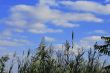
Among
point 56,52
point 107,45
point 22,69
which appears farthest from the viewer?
point 107,45

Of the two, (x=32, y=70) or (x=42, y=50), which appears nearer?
(x=32, y=70)

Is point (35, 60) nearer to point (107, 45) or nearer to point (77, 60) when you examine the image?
A: point (77, 60)

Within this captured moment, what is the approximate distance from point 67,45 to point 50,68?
1154 millimetres

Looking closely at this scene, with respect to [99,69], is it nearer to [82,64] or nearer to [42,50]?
[82,64]

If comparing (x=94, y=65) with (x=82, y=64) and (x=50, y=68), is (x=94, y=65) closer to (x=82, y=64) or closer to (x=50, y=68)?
(x=82, y=64)

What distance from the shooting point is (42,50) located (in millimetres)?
15797

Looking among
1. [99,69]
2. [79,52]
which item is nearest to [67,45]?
[79,52]

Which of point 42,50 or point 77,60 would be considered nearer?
point 77,60

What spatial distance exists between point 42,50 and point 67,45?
1.25 m

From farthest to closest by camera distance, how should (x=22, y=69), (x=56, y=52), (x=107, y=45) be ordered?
(x=107, y=45), (x=56, y=52), (x=22, y=69)

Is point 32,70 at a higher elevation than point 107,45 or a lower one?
lower

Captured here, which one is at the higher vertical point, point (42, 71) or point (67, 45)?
point (67, 45)

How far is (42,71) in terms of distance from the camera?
14.6 m

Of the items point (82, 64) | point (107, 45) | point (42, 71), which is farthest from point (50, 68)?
point (107, 45)
